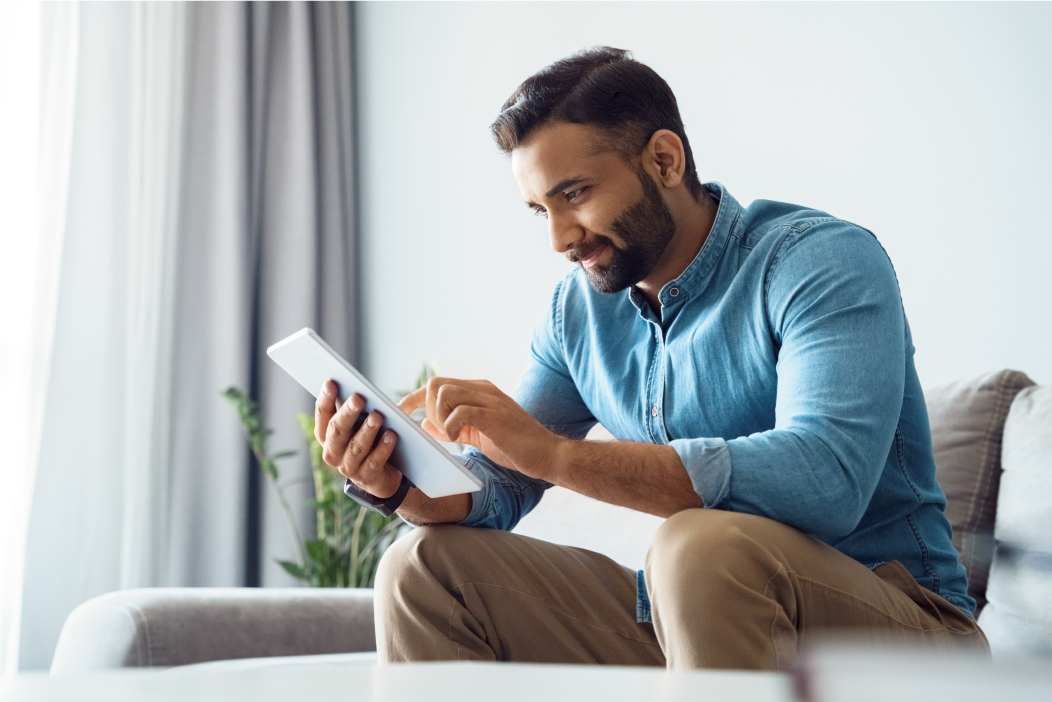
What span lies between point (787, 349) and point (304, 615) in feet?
2.99

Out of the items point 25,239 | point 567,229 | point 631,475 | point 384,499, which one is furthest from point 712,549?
point 25,239

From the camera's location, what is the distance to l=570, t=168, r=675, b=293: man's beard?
126cm

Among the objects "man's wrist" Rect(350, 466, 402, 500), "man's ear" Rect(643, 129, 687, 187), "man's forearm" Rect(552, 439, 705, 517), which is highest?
"man's ear" Rect(643, 129, 687, 187)

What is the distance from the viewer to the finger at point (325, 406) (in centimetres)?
107

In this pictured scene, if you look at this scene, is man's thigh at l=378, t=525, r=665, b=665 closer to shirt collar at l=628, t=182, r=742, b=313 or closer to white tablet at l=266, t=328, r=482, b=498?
white tablet at l=266, t=328, r=482, b=498

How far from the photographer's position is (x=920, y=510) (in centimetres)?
108

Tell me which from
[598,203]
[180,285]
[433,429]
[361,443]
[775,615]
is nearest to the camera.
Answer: [775,615]

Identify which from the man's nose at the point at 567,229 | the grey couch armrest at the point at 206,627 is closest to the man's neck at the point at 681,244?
the man's nose at the point at 567,229

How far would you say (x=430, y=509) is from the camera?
1.17m

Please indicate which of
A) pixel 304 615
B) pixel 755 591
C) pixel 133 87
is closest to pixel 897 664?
pixel 755 591

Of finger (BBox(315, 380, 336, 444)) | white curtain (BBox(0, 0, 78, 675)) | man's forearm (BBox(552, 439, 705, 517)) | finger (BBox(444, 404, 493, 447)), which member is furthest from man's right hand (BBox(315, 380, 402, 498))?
white curtain (BBox(0, 0, 78, 675))

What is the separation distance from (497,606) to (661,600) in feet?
1.03

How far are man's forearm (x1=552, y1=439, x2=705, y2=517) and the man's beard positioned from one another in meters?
0.37

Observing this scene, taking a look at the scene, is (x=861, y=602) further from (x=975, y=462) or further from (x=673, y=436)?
(x=975, y=462)
